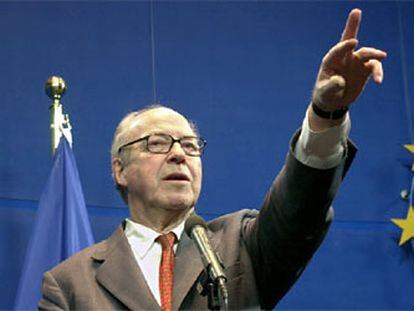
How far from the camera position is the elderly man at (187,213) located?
1814 mm

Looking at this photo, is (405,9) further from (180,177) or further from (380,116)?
(180,177)

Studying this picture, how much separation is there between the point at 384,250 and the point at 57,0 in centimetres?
201

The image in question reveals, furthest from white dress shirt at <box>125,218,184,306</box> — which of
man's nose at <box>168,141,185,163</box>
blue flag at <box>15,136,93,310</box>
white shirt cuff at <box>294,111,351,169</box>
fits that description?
blue flag at <box>15,136,93,310</box>

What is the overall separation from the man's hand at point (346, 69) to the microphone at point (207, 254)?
386mm

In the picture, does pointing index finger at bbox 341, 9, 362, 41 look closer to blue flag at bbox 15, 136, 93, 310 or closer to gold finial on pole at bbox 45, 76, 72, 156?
blue flag at bbox 15, 136, 93, 310

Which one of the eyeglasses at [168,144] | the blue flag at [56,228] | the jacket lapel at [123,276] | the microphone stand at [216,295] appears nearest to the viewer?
the microphone stand at [216,295]

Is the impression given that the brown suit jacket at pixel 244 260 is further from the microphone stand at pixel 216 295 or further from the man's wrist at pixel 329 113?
the microphone stand at pixel 216 295

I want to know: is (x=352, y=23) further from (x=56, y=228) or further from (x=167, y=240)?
(x=56, y=228)

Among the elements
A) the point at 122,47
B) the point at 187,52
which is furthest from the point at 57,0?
the point at 187,52

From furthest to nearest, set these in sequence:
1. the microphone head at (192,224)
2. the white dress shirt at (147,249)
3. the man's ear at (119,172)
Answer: the man's ear at (119,172), the white dress shirt at (147,249), the microphone head at (192,224)

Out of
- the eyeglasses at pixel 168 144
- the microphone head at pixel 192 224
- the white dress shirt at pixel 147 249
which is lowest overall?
the white dress shirt at pixel 147 249

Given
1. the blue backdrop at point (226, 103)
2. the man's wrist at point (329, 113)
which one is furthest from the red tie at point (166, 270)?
the blue backdrop at point (226, 103)

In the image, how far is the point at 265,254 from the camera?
1.99 m

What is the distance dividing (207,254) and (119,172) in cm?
95
